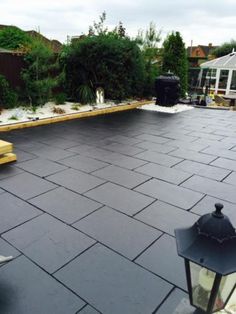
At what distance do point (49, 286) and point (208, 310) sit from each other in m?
1.01

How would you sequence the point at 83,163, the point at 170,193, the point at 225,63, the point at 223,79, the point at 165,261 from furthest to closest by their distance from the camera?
the point at 223,79 → the point at 225,63 → the point at 83,163 → the point at 170,193 → the point at 165,261

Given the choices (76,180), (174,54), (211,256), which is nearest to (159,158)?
(76,180)

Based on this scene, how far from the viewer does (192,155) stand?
435 centimetres

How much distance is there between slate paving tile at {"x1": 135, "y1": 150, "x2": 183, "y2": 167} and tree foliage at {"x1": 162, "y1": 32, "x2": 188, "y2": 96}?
655 centimetres

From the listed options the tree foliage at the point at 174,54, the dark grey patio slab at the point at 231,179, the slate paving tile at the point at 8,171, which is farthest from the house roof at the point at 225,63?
Answer: the slate paving tile at the point at 8,171

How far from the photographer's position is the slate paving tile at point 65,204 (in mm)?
2521

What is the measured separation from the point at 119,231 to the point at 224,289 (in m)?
1.27

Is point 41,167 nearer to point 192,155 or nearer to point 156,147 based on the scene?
point 156,147

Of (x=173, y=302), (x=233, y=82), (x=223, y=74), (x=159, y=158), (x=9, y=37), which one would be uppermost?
(x=9, y=37)

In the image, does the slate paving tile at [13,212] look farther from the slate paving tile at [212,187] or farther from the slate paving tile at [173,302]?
the slate paving tile at [212,187]

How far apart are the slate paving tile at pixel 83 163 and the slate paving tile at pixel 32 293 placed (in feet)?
6.18

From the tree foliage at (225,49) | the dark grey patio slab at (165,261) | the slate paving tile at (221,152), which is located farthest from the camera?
the tree foliage at (225,49)

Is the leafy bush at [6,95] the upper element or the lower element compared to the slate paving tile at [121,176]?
upper

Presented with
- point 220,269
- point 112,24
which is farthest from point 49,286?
point 112,24
